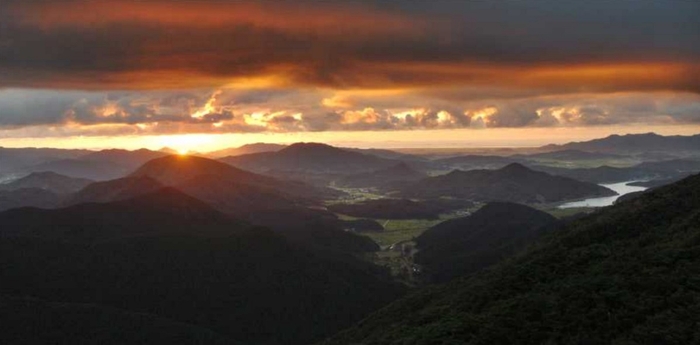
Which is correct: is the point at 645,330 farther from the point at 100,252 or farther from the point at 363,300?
the point at 100,252

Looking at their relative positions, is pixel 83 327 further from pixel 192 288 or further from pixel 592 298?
pixel 592 298

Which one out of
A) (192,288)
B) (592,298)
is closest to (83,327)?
(192,288)

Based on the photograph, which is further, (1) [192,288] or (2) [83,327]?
(1) [192,288]

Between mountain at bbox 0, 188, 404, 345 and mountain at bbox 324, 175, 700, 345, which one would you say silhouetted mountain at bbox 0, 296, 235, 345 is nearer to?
mountain at bbox 0, 188, 404, 345

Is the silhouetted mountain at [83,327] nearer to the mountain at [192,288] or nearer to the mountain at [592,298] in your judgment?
the mountain at [192,288]

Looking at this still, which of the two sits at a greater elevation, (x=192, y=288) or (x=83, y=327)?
(x=83, y=327)

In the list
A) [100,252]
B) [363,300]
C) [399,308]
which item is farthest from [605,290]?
[100,252]

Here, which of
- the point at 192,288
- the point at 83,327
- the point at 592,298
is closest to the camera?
the point at 592,298
